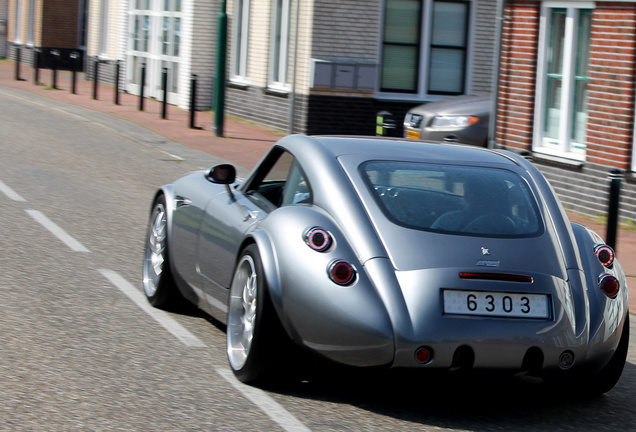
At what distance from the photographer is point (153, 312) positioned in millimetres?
6934

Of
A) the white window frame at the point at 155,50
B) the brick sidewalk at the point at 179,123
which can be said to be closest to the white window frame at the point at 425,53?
the brick sidewalk at the point at 179,123

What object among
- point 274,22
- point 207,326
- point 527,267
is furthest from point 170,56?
point 527,267

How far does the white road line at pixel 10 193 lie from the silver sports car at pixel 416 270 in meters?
5.96

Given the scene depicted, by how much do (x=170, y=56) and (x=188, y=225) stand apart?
21.7 metres

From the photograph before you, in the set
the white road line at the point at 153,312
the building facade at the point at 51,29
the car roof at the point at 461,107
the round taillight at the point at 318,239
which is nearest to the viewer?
the round taillight at the point at 318,239

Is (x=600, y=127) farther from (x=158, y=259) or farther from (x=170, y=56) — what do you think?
(x=170, y=56)

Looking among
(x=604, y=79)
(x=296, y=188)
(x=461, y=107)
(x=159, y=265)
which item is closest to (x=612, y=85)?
(x=604, y=79)

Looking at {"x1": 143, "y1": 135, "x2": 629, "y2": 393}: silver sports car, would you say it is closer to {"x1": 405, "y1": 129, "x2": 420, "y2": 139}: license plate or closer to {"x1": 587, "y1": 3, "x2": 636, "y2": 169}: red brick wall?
{"x1": 587, "y1": 3, "x2": 636, "y2": 169}: red brick wall

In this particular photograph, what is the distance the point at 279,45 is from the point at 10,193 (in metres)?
12.1

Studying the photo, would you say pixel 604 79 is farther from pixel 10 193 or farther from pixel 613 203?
pixel 10 193

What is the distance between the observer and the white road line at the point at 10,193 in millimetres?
11547

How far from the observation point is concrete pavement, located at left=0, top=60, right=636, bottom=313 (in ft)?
39.9

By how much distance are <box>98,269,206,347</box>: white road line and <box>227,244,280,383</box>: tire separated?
1.96ft

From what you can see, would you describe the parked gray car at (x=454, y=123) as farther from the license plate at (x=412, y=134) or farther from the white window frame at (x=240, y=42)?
the white window frame at (x=240, y=42)
